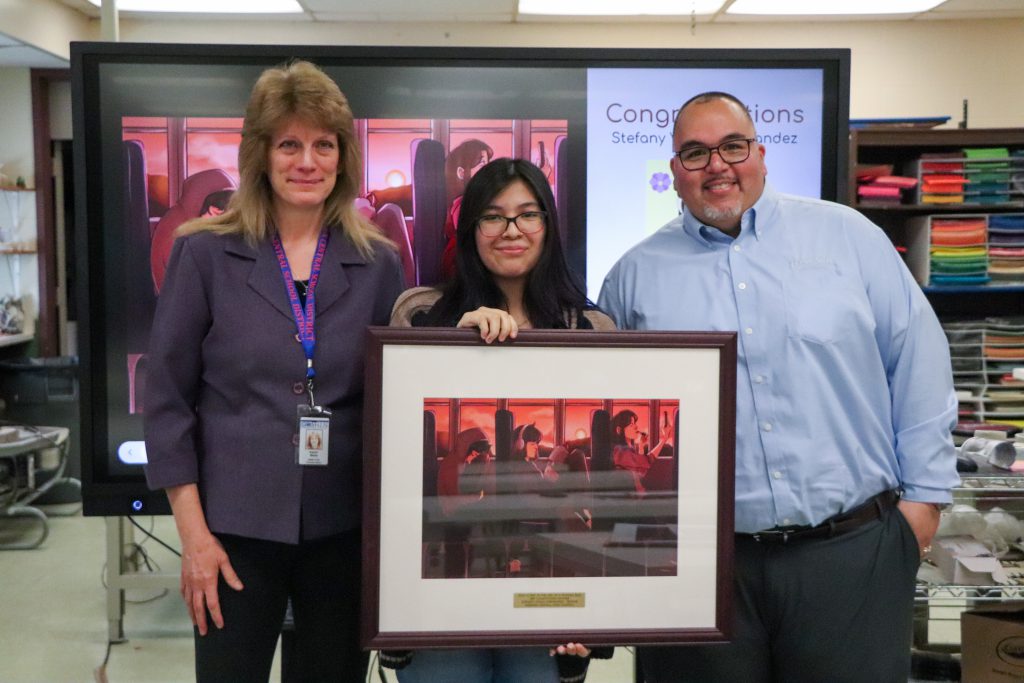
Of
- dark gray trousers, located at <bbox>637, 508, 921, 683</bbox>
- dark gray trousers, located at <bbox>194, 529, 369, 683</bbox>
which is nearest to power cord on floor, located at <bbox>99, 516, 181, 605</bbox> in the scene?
dark gray trousers, located at <bbox>194, 529, 369, 683</bbox>

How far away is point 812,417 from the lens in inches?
61.8

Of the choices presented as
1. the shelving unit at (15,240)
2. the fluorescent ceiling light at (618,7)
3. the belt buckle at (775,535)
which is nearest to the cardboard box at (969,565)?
the belt buckle at (775,535)

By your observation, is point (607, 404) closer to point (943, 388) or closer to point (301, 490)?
point (301, 490)

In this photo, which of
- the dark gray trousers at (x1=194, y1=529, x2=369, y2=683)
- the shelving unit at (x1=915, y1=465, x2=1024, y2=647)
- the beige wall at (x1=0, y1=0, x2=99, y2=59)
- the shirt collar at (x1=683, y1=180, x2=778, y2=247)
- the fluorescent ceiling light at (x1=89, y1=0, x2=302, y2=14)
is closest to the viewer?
the dark gray trousers at (x1=194, y1=529, x2=369, y2=683)

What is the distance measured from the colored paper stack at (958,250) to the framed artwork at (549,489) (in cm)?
418

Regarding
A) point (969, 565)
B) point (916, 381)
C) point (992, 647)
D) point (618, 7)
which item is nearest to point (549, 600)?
point (916, 381)

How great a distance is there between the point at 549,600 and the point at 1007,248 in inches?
183

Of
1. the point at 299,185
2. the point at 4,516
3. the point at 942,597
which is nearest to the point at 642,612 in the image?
the point at 299,185

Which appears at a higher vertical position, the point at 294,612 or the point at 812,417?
the point at 812,417

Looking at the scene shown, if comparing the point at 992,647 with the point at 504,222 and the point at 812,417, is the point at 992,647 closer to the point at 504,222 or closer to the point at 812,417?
the point at 812,417

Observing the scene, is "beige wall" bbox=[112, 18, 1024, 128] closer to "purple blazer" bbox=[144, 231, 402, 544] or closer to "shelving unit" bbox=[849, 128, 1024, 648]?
"shelving unit" bbox=[849, 128, 1024, 648]

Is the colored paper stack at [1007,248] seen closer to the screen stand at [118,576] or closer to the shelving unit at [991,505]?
the shelving unit at [991,505]

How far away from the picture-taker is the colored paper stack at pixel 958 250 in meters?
5.02

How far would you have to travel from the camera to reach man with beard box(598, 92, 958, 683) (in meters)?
1.56
